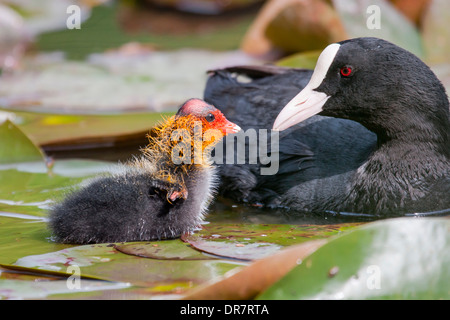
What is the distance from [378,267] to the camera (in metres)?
2.25

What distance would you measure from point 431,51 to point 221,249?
10.5 ft

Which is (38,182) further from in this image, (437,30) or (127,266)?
(437,30)

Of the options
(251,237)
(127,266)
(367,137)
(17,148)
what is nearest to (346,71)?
(367,137)

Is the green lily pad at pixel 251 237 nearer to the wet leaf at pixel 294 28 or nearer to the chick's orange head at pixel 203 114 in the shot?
the chick's orange head at pixel 203 114

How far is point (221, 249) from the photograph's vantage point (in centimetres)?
281

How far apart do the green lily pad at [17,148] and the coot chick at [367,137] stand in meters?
1.44

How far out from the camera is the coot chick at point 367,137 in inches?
129

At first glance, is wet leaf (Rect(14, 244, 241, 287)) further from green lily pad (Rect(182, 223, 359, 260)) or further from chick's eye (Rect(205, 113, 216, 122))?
chick's eye (Rect(205, 113, 216, 122))

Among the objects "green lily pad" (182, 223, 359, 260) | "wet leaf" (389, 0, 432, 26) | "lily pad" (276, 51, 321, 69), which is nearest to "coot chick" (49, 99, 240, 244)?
"green lily pad" (182, 223, 359, 260)

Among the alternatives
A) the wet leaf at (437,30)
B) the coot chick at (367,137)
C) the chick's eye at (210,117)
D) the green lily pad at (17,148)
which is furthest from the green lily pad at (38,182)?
the wet leaf at (437,30)

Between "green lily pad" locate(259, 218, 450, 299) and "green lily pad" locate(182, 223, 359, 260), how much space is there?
480 mm

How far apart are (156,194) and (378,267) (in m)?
1.17

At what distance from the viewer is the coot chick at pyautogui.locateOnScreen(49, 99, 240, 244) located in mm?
2980
